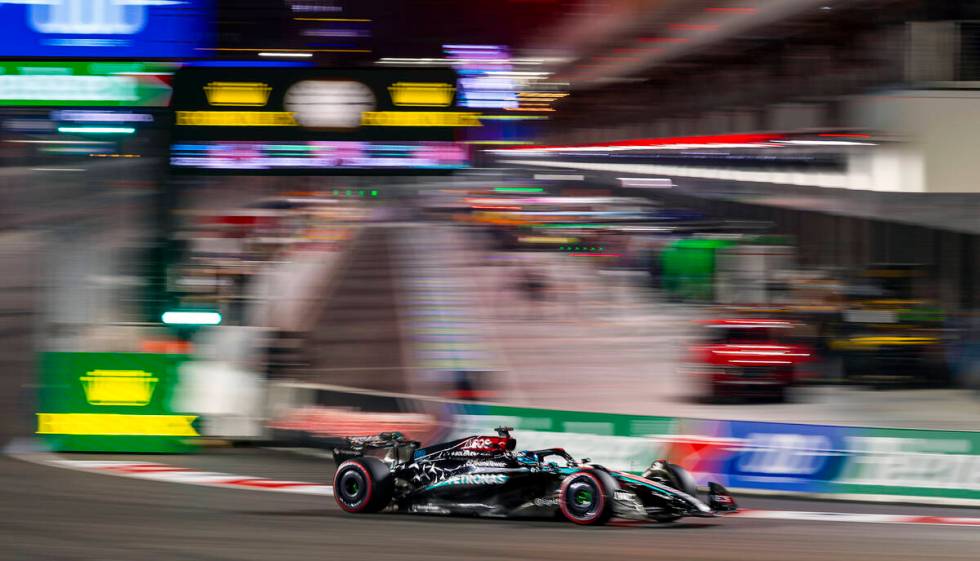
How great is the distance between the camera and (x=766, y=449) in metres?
12.0

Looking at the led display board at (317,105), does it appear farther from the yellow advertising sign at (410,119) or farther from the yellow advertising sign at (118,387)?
the yellow advertising sign at (118,387)

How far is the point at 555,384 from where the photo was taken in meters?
20.8

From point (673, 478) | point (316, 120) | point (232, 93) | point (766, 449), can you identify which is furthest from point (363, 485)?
point (232, 93)

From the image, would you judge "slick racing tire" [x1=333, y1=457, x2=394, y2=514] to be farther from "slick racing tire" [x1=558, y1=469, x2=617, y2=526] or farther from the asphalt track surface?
"slick racing tire" [x1=558, y1=469, x2=617, y2=526]

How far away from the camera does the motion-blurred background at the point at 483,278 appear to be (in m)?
14.0

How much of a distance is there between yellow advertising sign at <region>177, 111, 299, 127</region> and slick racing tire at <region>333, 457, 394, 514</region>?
515cm

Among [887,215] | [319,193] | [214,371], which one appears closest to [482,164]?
[319,193]

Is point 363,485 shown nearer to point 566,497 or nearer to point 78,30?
point 566,497

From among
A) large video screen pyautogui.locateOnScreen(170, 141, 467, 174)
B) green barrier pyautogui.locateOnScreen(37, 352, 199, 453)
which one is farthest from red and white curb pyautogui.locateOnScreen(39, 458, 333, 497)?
large video screen pyautogui.locateOnScreen(170, 141, 467, 174)

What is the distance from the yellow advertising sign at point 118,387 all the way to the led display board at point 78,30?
144 inches

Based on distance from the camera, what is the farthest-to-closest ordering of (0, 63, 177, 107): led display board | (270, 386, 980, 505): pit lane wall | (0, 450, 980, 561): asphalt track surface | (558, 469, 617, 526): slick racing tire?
(0, 63, 177, 107): led display board
(270, 386, 980, 505): pit lane wall
(558, 469, 617, 526): slick racing tire
(0, 450, 980, 561): asphalt track surface

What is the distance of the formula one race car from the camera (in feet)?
31.9

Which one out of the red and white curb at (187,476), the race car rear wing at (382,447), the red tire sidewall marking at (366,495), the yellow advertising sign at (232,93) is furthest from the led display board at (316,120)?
the red tire sidewall marking at (366,495)

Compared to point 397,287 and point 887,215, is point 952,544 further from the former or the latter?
point 397,287
